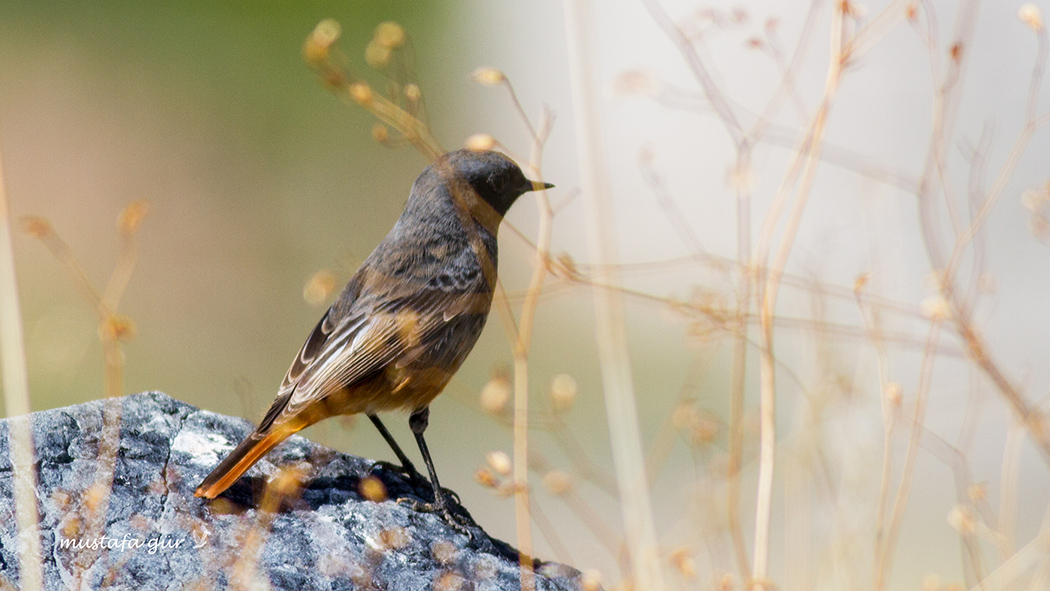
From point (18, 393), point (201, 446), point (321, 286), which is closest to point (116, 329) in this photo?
point (18, 393)

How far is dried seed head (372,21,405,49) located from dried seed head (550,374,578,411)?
88cm

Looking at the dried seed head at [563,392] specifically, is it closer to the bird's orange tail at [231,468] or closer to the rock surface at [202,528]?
the rock surface at [202,528]

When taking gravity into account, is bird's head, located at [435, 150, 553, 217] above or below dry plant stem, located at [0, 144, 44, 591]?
above

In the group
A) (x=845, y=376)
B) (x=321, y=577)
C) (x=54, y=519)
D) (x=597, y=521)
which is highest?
(x=845, y=376)

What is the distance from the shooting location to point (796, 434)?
3.17 meters

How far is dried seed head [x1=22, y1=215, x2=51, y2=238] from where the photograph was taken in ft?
7.79

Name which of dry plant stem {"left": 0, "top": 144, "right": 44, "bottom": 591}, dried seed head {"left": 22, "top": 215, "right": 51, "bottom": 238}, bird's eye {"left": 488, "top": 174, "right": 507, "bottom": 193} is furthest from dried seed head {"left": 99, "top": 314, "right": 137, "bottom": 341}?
bird's eye {"left": 488, "top": 174, "right": 507, "bottom": 193}

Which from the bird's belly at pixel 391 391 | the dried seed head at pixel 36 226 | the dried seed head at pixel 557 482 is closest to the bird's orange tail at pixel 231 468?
the bird's belly at pixel 391 391

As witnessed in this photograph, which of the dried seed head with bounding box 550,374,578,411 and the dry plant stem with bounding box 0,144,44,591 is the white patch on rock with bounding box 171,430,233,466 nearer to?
the dry plant stem with bounding box 0,144,44,591

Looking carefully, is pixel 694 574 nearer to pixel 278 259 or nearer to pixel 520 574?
pixel 520 574

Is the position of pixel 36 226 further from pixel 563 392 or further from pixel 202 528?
pixel 563 392

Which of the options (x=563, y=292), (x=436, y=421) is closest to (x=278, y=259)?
(x=436, y=421)

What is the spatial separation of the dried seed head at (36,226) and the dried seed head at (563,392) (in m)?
1.33

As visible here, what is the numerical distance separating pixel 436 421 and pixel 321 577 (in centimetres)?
729
